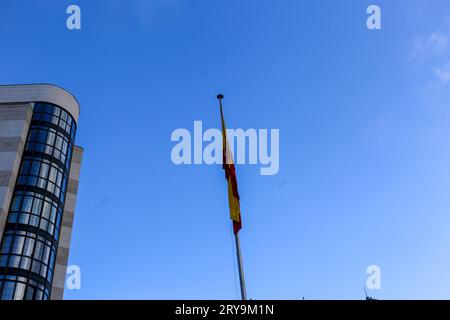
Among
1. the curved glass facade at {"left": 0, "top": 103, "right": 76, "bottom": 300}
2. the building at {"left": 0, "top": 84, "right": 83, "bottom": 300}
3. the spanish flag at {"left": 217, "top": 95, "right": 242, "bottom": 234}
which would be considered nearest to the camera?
the spanish flag at {"left": 217, "top": 95, "right": 242, "bottom": 234}

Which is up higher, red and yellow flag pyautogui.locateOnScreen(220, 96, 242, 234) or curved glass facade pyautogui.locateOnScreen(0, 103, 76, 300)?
curved glass facade pyautogui.locateOnScreen(0, 103, 76, 300)

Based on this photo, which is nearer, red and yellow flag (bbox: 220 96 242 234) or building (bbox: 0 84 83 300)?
red and yellow flag (bbox: 220 96 242 234)

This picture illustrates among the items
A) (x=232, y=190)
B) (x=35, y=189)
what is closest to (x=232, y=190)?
(x=232, y=190)

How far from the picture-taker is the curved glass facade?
3944cm

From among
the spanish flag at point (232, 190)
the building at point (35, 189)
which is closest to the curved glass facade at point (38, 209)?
the building at point (35, 189)

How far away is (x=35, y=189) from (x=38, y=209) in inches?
69.6

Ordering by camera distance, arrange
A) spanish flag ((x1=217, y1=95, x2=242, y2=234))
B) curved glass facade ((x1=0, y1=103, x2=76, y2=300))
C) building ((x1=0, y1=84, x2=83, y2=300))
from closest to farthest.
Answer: spanish flag ((x1=217, y1=95, x2=242, y2=234)) < curved glass facade ((x1=0, y1=103, x2=76, y2=300)) < building ((x1=0, y1=84, x2=83, y2=300))

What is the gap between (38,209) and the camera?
140 ft

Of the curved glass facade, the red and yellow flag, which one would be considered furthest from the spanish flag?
the curved glass facade

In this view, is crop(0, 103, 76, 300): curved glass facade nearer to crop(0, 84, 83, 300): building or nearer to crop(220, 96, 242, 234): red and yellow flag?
crop(0, 84, 83, 300): building
